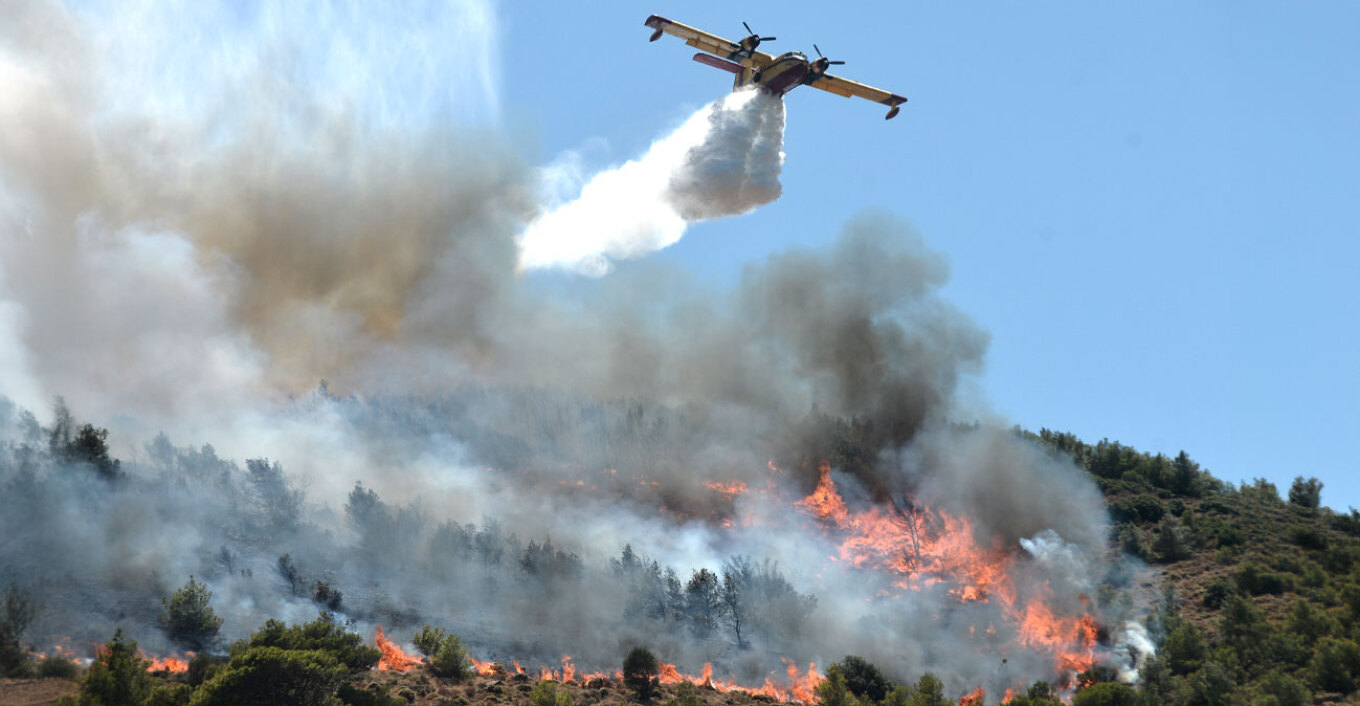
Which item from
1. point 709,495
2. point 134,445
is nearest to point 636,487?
point 709,495

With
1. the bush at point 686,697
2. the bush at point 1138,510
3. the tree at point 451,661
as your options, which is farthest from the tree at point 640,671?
the bush at point 1138,510

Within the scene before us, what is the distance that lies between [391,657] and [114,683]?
730 inches

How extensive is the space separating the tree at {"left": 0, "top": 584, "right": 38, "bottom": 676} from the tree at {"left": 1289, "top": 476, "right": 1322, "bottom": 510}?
104067 millimetres

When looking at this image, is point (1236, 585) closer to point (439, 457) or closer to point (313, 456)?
point (439, 457)

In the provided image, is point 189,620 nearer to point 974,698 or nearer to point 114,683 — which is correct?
point 114,683

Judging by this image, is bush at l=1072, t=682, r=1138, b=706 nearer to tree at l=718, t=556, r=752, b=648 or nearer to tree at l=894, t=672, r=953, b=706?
tree at l=894, t=672, r=953, b=706

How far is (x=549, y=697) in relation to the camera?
2095 inches

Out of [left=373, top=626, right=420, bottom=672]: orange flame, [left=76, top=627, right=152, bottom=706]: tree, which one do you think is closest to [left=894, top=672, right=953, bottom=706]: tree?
[left=373, top=626, right=420, bottom=672]: orange flame

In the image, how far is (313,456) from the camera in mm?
87812

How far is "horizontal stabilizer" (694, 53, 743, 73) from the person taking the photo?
7062 cm

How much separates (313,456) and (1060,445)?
80699 mm

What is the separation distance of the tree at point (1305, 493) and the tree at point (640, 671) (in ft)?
228

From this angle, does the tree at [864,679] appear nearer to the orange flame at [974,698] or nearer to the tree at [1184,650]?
the orange flame at [974,698]

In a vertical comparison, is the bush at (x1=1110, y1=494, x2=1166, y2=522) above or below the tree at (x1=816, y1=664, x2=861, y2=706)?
above
